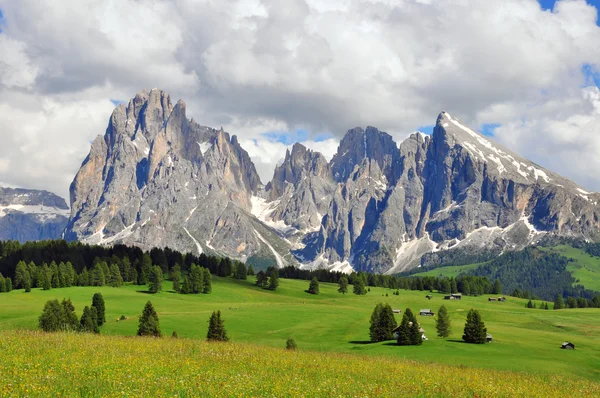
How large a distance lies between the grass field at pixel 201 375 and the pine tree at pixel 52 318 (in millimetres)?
34044

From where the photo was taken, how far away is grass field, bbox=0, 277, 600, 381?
73500 millimetres

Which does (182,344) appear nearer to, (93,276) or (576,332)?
(576,332)

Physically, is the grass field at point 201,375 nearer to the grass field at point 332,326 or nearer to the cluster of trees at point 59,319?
the grass field at point 332,326

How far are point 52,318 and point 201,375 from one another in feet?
181

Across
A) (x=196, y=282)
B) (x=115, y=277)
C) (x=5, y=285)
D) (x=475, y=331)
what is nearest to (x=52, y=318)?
(x=475, y=331)

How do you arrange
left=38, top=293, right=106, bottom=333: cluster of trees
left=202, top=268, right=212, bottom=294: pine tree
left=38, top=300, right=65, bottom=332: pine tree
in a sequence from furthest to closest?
1. left=202, top=268, right=212, bottom=294: pine tree
2. left=38, top=300, right=65, bottom=332: pine tree
3. left=38, top=293, right=106, bottom=333: cluster of trees

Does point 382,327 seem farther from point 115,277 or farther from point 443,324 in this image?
point 115,277

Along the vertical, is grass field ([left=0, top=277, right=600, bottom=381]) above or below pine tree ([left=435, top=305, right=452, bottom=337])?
below

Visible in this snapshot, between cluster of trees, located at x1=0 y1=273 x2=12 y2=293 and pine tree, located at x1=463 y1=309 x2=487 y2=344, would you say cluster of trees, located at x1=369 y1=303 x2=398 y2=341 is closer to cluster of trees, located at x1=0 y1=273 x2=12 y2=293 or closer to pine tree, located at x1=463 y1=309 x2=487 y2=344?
pine tree, located at x1=463 y1=309 x2=487 y2=344

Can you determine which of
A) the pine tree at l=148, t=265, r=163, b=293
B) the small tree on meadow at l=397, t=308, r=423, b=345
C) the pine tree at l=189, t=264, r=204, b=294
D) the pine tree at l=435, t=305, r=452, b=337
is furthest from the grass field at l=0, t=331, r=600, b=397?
the pine tree at l=189, t=264, r=204, b=294

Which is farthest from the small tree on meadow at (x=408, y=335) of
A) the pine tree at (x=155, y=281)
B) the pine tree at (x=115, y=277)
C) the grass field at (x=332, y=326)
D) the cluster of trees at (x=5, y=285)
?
the cluster of trees at (x=5, y=285)

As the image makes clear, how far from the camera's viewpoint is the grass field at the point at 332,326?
73500 mm

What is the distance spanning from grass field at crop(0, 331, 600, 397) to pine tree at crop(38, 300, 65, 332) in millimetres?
34044

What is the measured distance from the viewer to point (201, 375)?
89.2 ft
